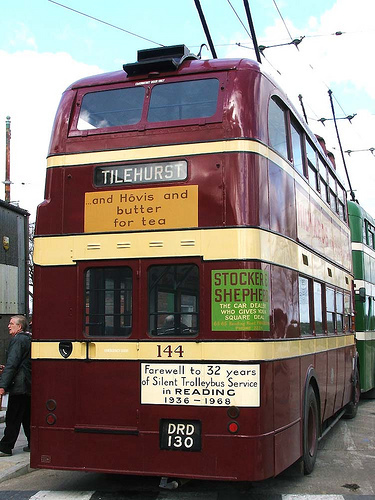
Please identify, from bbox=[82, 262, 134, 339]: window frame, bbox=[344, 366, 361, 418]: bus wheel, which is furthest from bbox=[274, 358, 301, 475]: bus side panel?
bbox=[344, 366, 361, 418]: bus wheel

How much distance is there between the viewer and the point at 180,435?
650cm

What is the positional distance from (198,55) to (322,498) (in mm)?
5040

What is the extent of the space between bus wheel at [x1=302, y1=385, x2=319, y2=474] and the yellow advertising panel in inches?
113

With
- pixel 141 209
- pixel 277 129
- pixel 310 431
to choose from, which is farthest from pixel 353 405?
pixel 141 209

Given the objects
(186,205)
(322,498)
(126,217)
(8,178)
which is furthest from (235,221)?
(8,178)

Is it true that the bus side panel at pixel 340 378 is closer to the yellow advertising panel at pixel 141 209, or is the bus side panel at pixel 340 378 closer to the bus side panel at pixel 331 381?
the bus side panel at pixel 331 381

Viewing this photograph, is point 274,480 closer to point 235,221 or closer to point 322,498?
point 322,498

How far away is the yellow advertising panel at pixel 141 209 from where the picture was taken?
6762mm

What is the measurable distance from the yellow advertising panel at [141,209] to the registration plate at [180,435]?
192 centimetres

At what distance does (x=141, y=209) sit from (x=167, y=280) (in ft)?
2.56

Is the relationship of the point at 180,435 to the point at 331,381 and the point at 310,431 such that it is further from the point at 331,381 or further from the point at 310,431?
the point at 331,381

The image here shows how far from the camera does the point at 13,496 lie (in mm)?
6977

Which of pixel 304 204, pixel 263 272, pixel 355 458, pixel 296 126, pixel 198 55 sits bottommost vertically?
pixel 355 458

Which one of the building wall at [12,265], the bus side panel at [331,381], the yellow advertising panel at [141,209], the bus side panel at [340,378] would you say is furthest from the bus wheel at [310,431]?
the building wall at [12,265]
